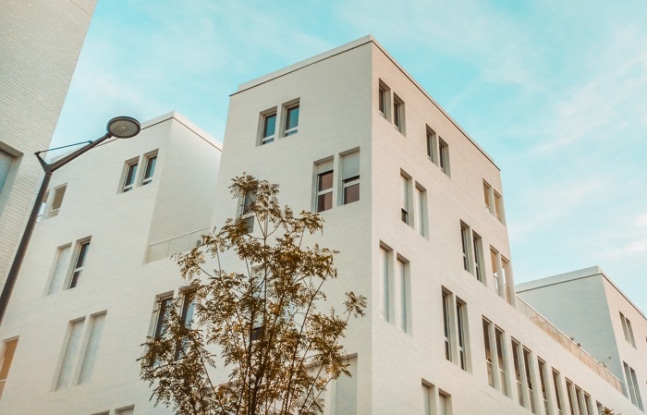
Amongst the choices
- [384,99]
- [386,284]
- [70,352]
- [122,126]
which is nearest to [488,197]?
[384,99]

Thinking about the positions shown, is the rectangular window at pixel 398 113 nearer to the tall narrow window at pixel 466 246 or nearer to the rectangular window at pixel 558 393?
the tall narrow window at pixel 466 246

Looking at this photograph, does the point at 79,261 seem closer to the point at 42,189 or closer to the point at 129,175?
the point at 129,175

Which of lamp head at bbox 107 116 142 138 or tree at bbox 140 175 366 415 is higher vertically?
lamp head at bbox 107 116 142 138

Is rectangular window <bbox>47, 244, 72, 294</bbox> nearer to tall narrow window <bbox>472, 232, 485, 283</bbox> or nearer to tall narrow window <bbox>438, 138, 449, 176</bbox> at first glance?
tall narrow window <bbox>438, 138, 449, 176</bbox>

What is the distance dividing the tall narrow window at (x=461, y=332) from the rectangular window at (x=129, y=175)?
13468 mm

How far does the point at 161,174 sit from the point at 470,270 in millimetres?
11987

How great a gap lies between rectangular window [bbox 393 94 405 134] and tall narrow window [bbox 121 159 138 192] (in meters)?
10.6

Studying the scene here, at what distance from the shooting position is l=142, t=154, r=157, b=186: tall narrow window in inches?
1080

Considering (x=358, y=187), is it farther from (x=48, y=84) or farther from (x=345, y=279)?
→ (x=48, y=84)

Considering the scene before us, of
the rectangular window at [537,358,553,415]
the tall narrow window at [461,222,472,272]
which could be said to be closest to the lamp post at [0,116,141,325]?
the tall narrow window at [461,222,472,272]

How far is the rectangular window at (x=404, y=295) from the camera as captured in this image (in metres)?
19.9

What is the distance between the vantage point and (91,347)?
78.7 ft

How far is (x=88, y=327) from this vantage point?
2431 centimetres

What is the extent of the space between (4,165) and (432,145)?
16.3m
